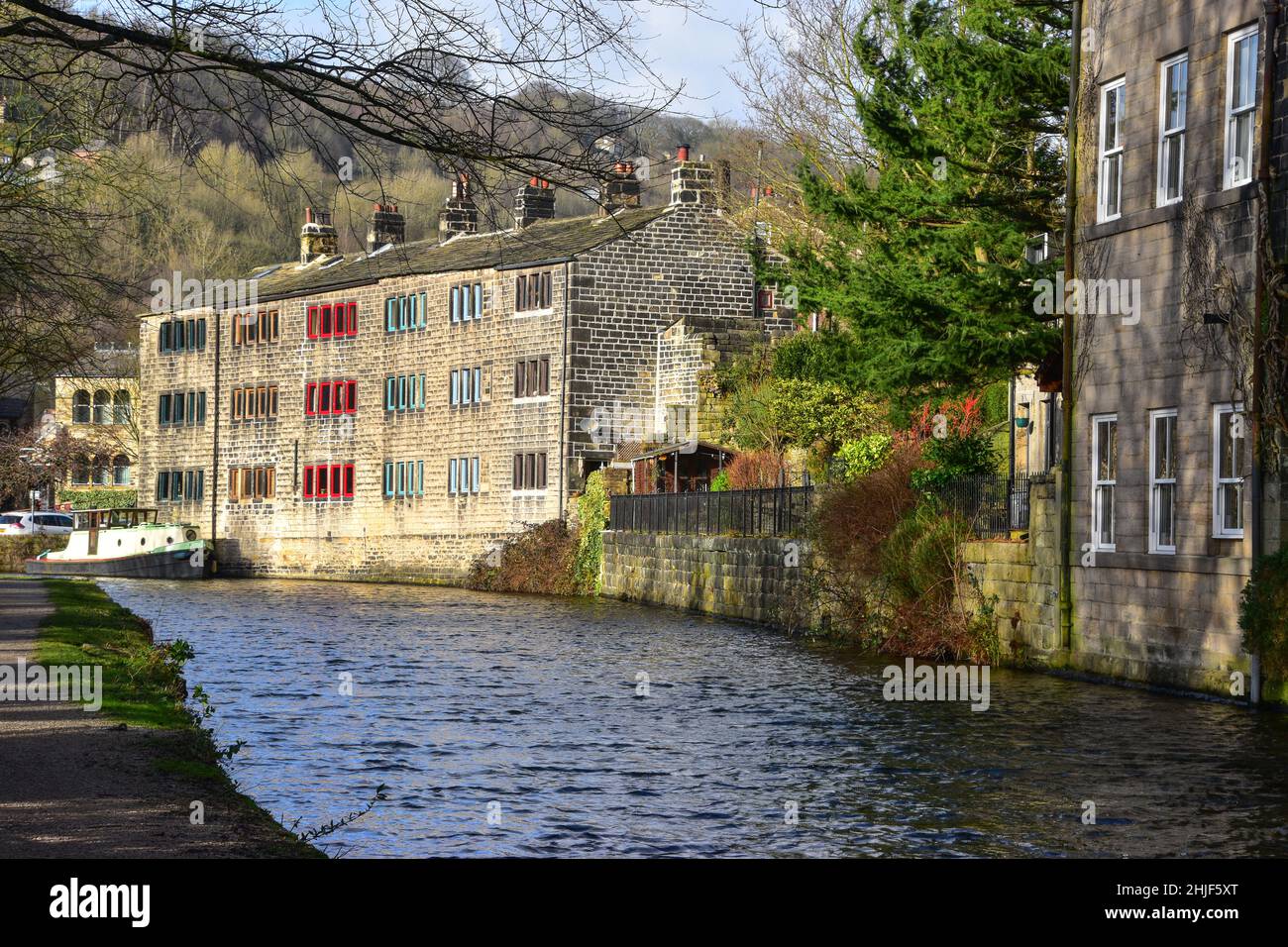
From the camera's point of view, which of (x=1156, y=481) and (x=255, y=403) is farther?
(x=255, y=403)

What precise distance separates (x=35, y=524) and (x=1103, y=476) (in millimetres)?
59625

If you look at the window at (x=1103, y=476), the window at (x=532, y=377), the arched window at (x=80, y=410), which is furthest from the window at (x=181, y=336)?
the window at (x=1103, y=476)

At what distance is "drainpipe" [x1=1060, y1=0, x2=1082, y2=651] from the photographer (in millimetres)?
22609

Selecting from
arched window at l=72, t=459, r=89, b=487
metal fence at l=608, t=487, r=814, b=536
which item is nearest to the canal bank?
metal fence at l=608, t=487, r=814, b=536

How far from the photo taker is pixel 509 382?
54500 millimetres

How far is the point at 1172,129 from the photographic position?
68.3 feet

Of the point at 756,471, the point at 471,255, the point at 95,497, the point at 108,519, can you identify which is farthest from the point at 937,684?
the point at 95,497

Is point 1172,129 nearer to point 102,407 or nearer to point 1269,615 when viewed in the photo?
point 1269,615

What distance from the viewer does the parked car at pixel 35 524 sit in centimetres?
7050

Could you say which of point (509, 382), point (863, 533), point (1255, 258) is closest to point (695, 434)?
point (509, 382)

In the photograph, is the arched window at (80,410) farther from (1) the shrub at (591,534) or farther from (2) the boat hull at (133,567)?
(1) the shrub at (591,534)
